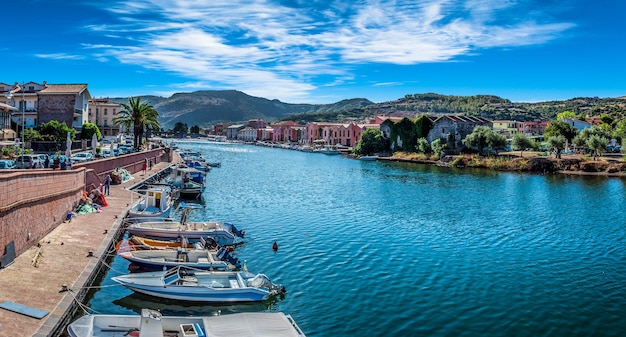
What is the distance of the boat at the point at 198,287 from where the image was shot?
21.2 metres

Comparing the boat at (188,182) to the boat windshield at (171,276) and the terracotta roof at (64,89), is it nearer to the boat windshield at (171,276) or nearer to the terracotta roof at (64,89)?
the boat windshield at (171,276)

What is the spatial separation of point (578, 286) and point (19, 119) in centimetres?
7078

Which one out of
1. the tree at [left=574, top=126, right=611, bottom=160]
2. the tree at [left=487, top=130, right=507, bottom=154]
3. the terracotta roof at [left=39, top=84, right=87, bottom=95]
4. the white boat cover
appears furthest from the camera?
the tree at [left=487, top=130, right=507, bottom=154]

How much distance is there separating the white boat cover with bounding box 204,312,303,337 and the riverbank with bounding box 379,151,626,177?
77510 mm

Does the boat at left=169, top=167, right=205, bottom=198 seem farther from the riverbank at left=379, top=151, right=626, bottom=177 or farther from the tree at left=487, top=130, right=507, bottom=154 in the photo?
the tree at left=487, top=130, right=507, bottom=154

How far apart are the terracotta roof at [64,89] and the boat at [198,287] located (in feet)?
214

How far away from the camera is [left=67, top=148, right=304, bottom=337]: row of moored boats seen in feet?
52.4

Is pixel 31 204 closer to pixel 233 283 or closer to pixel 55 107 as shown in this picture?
pixel 233 283

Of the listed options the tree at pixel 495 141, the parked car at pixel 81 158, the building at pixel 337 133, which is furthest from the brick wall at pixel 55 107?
the building at pixel 337 133

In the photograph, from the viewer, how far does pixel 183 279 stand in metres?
22.3

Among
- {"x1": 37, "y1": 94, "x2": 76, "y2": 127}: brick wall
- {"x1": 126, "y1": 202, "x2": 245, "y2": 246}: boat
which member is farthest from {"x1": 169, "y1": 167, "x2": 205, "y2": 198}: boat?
{"x1": 37, "y1": 94, "x2": 76, "y2": 127}: brick wall

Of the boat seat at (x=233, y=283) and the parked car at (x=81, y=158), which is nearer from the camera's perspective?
the boat seat at (x=233, y=283)

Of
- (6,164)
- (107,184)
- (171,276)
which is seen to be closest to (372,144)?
(107,184)

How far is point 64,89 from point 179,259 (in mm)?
65424
